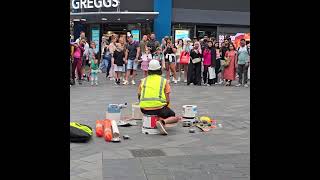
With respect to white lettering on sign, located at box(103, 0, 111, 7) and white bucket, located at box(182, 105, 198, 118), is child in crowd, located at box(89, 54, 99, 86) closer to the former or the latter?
white bucket, located at box(182, 105, 198, 118)

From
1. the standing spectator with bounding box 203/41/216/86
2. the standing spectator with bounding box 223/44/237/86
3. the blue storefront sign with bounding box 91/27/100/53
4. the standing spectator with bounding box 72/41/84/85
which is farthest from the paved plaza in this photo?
the blue storefront sign with bounding box 91/27/100/53

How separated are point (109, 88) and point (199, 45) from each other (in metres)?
3.81

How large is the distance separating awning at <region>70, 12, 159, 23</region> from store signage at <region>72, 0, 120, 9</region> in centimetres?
51

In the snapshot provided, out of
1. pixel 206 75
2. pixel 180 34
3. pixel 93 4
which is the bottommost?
pixel 206 75

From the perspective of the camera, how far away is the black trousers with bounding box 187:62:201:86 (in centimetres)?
1706

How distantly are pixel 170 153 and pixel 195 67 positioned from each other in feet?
34.6

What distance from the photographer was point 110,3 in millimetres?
25984

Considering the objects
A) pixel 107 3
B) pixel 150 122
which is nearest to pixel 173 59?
pixel 150 122

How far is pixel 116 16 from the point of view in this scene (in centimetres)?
2581

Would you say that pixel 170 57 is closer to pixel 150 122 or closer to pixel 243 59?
pixel 243 59
